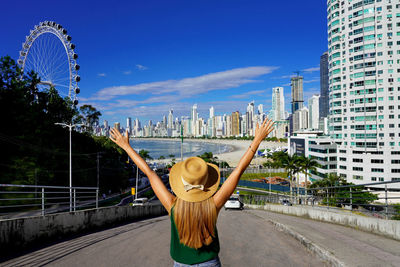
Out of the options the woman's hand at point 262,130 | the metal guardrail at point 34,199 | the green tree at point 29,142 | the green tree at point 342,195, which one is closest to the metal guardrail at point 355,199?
the green tree at point 342,195

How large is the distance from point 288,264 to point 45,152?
34198 mm

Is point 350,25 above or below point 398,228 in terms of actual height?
above

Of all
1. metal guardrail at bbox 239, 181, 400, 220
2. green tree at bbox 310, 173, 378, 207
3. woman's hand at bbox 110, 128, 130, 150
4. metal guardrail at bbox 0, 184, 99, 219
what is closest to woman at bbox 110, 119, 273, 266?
woman's hand at bbox 110, 128, 130, 150

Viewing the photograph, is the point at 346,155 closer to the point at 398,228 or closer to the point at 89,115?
the point at 89,115

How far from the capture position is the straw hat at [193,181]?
2.58 meters

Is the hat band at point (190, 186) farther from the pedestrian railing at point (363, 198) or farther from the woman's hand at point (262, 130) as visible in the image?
the pedestrian railing at point (363, 198)

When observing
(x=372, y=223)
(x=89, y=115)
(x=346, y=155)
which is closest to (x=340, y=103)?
(x=346, y=155)

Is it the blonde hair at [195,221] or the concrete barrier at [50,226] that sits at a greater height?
the blonde hair at [195,221]

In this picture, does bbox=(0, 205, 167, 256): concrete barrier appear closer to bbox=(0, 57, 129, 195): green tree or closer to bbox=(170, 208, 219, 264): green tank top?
bbox=(170, 208, 219, 264): green tank top

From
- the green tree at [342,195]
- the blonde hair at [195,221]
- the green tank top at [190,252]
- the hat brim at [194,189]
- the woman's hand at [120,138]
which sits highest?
the woman's hand at [120,138]

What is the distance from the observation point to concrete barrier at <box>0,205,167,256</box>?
5.96 meters

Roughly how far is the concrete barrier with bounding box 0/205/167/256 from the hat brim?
5.12 meters

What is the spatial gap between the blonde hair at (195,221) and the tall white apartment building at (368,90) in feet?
257

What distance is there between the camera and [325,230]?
25.0 feet
